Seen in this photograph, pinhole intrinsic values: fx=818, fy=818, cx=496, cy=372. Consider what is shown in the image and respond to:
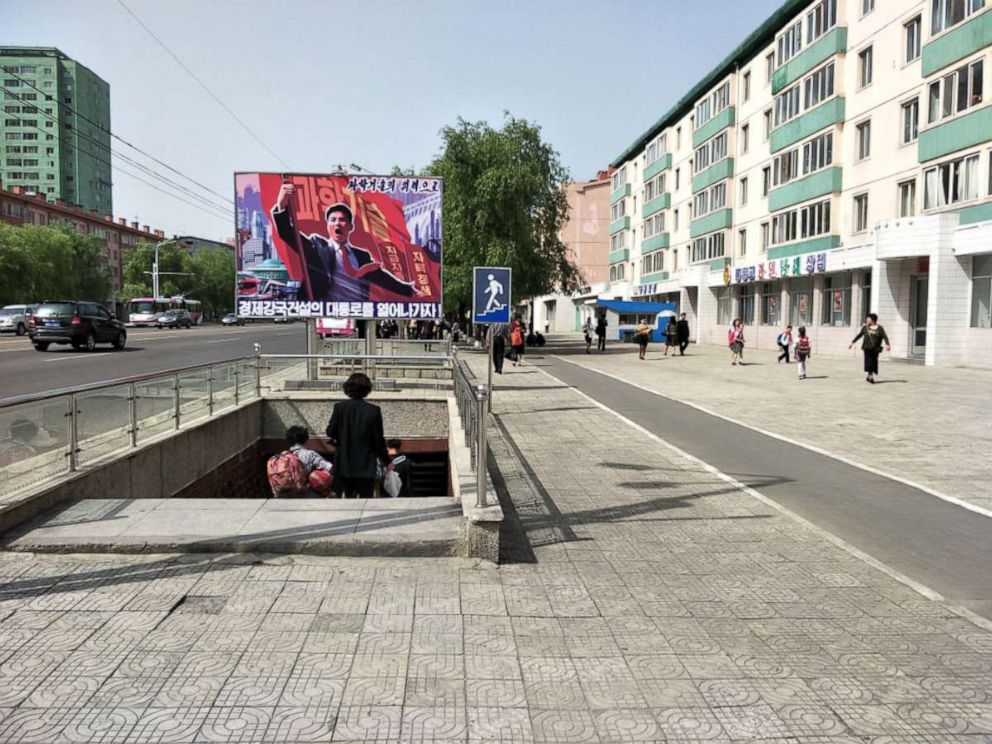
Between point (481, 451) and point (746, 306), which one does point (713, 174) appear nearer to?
point (746, 306)

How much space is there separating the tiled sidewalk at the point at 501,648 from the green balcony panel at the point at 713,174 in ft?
139

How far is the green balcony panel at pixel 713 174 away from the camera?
45625mm

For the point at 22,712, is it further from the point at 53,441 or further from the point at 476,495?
the point at 53,441

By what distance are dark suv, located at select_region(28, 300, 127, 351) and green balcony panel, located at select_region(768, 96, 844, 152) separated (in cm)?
2951

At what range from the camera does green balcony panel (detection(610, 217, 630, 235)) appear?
7062cm

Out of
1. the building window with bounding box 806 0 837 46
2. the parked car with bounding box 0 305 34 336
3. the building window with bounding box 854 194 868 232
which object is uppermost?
the building window with bounding box 806 0 837 46

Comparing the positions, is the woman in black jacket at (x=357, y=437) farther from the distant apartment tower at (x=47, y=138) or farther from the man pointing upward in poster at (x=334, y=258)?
the distant apartment tower at (x=47, y=138)

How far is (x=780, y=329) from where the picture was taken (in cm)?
3878

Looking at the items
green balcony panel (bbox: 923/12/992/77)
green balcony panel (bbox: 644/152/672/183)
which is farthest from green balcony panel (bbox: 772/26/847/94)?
green balcony panel (bbox: 644/152/672/183)

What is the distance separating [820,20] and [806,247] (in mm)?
9449

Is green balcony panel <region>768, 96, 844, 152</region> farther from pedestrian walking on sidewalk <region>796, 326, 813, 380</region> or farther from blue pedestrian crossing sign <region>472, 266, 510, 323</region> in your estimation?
blue pedestrian crossing sign <region>472, 266, 510, 323</region>

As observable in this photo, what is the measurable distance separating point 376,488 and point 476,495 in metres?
2.84

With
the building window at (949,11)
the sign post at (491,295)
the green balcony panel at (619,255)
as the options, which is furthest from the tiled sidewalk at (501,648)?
the green balcony panel at (619,255)

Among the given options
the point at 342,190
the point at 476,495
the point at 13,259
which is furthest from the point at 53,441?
the point at 13,259
